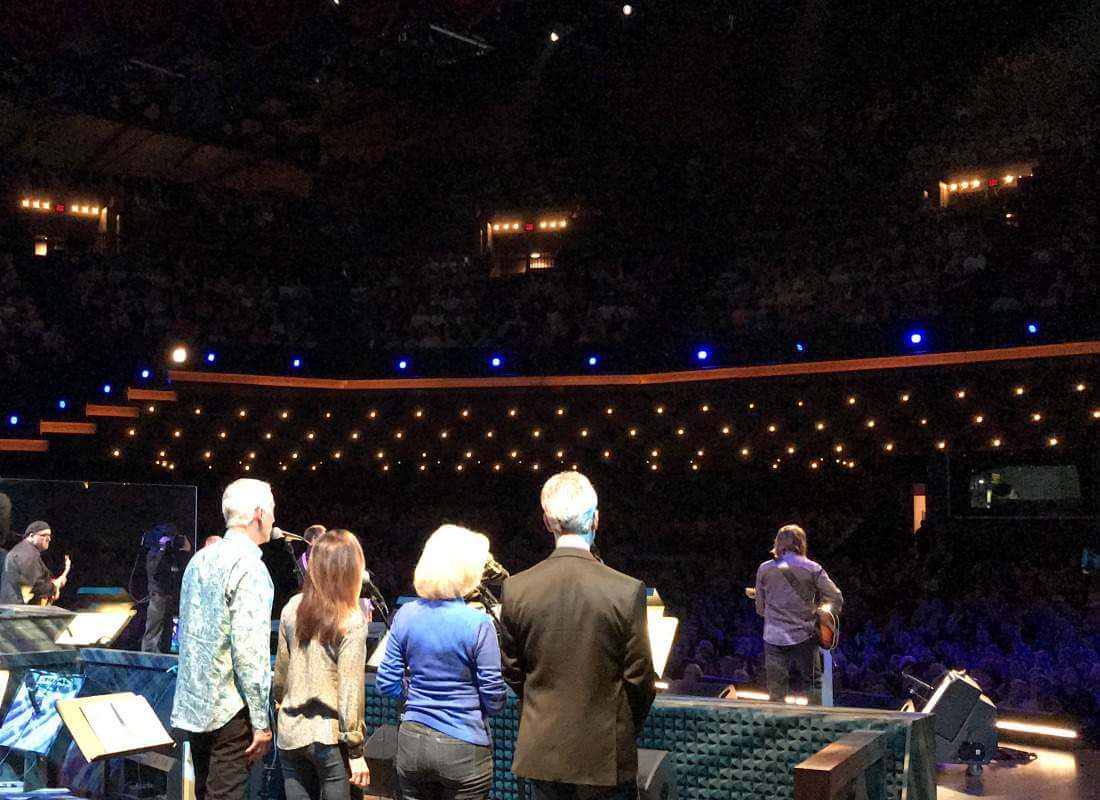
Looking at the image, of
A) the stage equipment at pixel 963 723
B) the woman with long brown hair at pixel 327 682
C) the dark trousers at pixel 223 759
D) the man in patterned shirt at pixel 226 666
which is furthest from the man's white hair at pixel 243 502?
the stage equipment at pixel 963 723

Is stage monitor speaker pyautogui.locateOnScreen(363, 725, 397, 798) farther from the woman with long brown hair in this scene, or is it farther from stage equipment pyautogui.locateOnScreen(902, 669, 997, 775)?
Result: stage equipment pyautogui.locateOnScreen(902, 669, 997, 775)

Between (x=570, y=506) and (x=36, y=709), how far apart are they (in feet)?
11.4

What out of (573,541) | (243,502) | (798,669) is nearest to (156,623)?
(798,669)

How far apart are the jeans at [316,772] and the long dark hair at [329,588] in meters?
0.35

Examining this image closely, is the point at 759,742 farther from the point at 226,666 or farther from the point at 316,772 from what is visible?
the point at 226,666

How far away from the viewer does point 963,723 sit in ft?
20.2

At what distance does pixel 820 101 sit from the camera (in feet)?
66.0

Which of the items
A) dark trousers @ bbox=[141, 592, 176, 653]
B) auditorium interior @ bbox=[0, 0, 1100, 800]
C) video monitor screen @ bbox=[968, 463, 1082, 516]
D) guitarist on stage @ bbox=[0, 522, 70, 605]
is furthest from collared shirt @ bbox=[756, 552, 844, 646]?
video monitor screen @ bbox=[968, 463, 1082, 516]

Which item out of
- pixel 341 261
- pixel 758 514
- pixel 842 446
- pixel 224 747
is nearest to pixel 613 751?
pixel 224 747

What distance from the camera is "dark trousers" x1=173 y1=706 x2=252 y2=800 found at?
11.7ft

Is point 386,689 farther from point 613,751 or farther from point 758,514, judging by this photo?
point 758,514

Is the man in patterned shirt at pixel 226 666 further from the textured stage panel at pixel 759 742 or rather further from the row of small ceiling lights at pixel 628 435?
the row of small ceiling lights at pixel 628 435

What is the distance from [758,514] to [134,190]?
491 inches

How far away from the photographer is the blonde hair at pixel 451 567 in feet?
10.6
